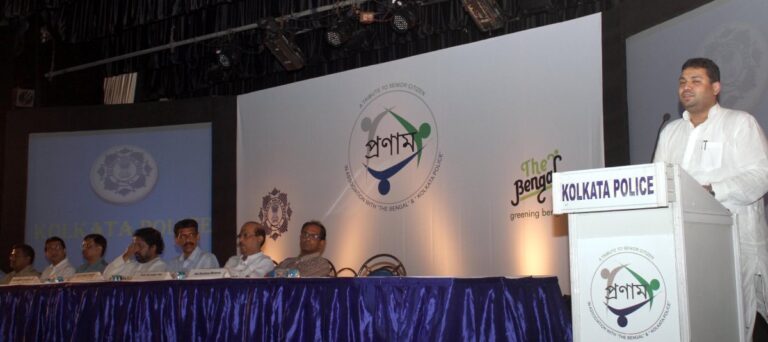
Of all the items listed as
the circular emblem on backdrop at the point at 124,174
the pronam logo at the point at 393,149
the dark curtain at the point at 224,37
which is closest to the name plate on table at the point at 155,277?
the pronam logo at the point at 393,149

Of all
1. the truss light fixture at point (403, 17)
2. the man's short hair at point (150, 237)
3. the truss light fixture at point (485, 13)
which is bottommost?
the man's short hair at point (150, 237)

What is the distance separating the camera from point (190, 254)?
5812 mm

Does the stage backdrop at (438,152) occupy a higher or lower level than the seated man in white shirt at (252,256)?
higher

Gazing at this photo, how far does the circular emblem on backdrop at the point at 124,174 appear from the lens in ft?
27.8

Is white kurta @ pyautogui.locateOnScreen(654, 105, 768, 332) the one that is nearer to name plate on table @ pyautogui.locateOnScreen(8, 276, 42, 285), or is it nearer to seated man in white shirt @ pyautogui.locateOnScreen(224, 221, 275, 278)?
seated man in white shirt @ pyautogui.locateOnScreen(224, 221, 275, 278)

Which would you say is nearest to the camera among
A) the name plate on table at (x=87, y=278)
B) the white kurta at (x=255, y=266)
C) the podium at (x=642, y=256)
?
the podium at (x=642, y=256)

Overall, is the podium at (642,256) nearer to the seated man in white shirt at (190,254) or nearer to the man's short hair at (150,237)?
the seated man in white shirt at (190,254)

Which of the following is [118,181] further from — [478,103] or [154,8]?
[478,103]

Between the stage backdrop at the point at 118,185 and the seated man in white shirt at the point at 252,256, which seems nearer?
the seated man in white shirt at the point at 252,256

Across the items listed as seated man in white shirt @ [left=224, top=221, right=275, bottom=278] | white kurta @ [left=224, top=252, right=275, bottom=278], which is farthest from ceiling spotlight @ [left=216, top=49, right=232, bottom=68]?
white kurta @ [left=224, top=252, right=275, bottom=278]

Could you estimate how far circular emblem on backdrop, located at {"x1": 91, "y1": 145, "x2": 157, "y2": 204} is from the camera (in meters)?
8.47

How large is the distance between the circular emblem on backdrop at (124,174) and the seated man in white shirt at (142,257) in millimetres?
2410

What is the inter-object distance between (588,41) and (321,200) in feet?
9.32

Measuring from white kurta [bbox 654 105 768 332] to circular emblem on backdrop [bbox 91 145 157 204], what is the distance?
20.5ft
